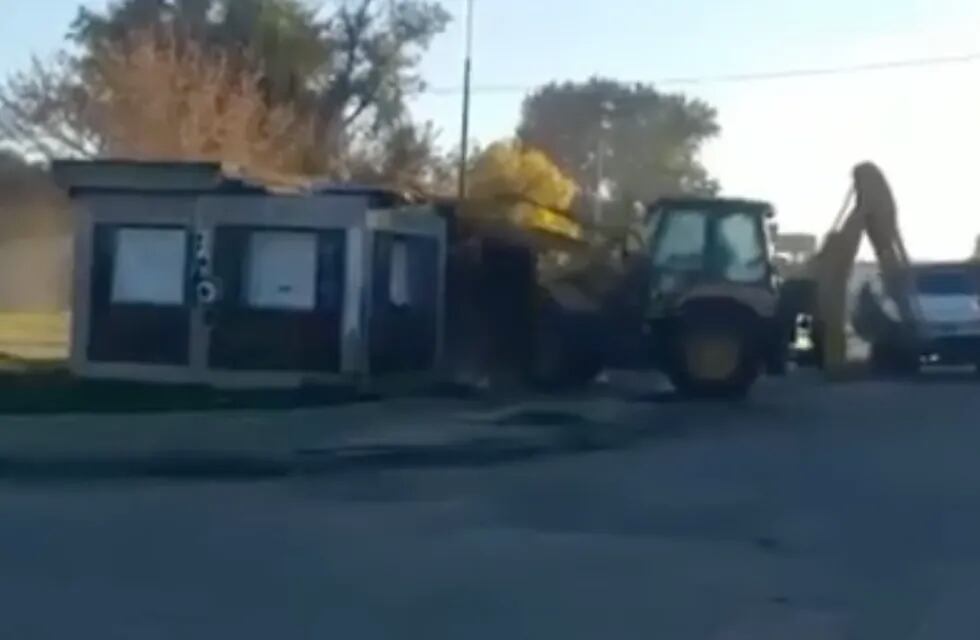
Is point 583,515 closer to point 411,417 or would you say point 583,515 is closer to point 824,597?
point 824,597

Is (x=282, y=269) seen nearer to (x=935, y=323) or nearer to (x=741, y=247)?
(x=741, y=247)

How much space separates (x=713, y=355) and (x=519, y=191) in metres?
9.61

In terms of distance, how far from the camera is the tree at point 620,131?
342ft

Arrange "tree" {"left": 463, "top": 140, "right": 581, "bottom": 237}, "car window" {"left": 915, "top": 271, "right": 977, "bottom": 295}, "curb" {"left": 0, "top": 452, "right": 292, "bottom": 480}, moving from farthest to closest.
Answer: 1. "car window" {"left": 915, "top": 271, "right": 977, "bottom": 295}
2. "tree" {"left": 463, "top": 140, "right": 581, "bottom": 237}
3. "curb" {"left": 0, "top": 452, "right": 292, "bottom": 480}

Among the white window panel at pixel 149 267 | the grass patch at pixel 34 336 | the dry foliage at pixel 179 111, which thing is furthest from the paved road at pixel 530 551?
the dry foliage at pixel 179 111

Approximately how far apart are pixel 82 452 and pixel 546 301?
11.2m

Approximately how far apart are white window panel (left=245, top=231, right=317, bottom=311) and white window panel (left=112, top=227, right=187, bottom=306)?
2.84 ft

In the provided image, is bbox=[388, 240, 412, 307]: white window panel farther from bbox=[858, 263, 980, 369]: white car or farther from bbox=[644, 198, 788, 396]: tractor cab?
bbox=[858, 263, 980, 369]: white car

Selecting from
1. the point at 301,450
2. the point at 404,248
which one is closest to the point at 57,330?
the point at 404,248

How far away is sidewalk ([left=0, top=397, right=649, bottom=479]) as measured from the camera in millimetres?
22141

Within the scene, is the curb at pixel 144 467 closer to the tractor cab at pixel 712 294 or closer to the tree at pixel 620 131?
the tractor cab at pixel 712 294

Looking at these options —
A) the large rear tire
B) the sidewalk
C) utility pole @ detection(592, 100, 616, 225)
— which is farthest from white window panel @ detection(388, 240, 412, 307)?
utility pole @ detection(592, 100, 616, 225)

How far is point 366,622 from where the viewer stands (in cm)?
1334

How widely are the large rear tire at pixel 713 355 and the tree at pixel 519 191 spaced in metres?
2.84
